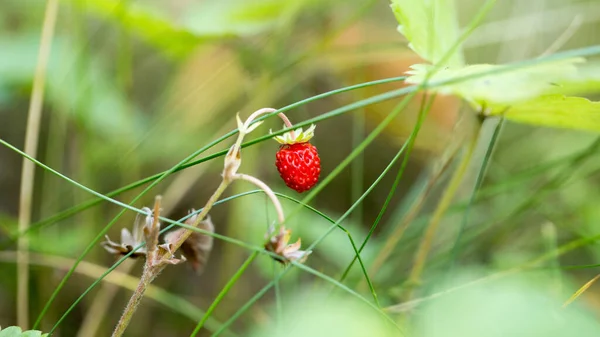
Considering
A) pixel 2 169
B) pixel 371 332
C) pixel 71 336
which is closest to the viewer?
pixel 371 332

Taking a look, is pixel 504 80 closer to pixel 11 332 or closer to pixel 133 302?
pixel 133 302

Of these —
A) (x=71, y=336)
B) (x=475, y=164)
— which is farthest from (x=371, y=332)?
(x=475, y=164)

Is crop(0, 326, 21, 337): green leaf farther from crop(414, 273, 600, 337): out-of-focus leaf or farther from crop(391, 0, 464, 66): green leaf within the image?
crop(391, 0, 464, 66): green leaf

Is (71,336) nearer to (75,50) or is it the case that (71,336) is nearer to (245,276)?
(245,276)

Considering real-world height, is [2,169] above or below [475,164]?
above

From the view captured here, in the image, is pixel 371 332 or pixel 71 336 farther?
pixel 71 336

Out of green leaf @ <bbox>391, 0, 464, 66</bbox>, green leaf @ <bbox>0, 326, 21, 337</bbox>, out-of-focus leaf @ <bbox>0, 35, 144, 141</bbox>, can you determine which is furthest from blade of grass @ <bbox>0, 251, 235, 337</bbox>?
green leaf @ <bbox>391, 0, 464, 66</bbox>

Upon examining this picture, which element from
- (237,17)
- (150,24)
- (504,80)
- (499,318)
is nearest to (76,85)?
(150,24)
